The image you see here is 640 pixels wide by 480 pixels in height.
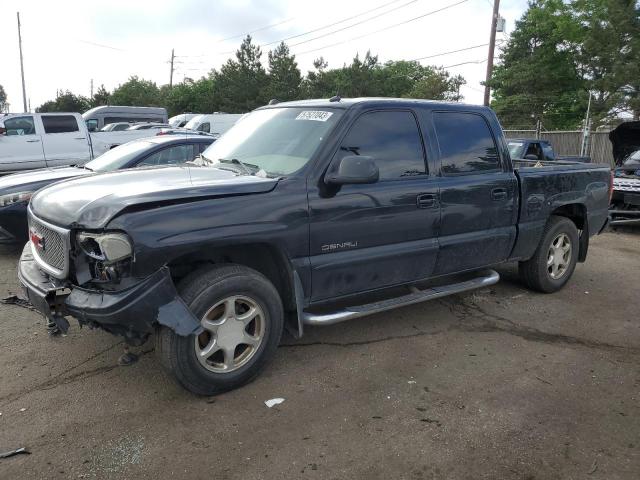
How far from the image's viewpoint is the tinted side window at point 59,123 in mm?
13252

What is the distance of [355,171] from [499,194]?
190 cm

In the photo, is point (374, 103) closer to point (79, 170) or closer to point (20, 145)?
point (79, 170)

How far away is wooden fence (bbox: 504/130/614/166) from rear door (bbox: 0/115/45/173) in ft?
56.2

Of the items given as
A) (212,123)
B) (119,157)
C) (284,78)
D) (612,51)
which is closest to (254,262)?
(119,157)

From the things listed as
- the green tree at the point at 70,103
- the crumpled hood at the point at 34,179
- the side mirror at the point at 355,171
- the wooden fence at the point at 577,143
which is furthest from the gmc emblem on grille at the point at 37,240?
the green tree at the point at 70,103

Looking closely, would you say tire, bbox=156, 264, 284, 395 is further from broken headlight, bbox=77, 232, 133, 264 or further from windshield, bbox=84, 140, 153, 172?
windshield, bbox=84, 140, 153, 172

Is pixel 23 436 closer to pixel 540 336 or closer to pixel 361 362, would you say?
pixel 361 362

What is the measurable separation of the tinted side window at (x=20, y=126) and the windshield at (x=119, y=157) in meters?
7.11

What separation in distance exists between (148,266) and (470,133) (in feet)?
10.2

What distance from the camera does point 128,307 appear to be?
2.95 meters

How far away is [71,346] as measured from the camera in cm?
412

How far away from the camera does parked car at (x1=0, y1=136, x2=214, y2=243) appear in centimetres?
612

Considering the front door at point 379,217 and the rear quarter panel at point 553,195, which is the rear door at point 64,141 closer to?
the front door at point 379,217

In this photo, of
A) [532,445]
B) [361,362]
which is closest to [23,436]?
[361,362]
